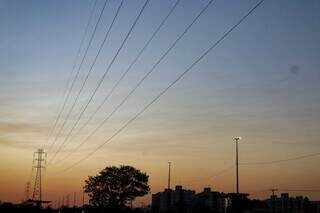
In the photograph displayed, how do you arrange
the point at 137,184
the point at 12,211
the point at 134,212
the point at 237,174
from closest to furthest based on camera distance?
the point at 237,174
the point at 12,211
the point at 134,212
the point at 137,184

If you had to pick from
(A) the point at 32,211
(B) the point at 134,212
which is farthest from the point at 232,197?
(A) the point at 32,211

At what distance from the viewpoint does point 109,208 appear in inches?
4358

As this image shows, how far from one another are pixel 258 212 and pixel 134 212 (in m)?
28.0

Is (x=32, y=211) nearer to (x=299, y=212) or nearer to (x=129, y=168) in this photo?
(x=129, y=168)

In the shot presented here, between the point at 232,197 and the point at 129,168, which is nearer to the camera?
the point at 232,197

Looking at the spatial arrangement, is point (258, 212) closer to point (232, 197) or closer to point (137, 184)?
point (232, 197)

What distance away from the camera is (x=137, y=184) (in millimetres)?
117500

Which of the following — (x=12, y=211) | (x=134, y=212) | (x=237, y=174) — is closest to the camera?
(x=237, y=174)

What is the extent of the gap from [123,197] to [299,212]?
40625mm

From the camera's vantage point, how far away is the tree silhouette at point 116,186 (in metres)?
116

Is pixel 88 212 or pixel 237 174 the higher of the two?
pixel 237 174

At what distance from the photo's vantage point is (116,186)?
118 m

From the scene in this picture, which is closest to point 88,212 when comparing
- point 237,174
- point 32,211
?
point 32,211

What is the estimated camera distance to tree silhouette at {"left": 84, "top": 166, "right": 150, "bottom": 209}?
115938 millimetres
